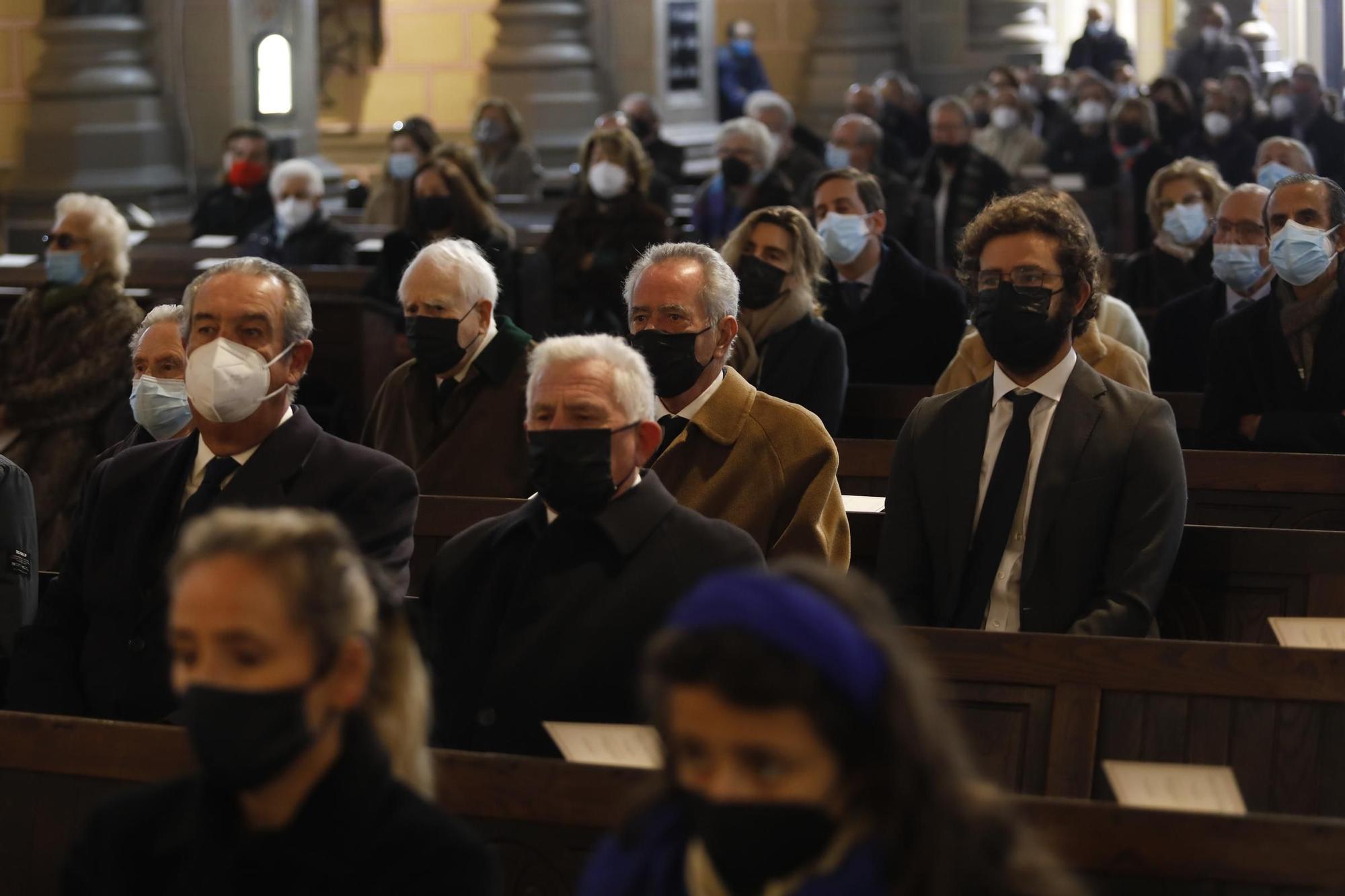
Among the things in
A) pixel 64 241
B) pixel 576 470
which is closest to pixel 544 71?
pixel 64 241

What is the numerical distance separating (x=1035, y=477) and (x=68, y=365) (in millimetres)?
4100

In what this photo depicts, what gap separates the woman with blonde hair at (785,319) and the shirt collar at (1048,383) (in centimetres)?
173

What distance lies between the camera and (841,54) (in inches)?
937

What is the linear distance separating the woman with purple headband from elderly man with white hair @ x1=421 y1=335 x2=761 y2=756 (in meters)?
1.60

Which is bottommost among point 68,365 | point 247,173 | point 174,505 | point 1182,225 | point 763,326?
point 174,505

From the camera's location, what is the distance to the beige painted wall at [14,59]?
14.3 meters

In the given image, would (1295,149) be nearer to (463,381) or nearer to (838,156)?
(838,156)

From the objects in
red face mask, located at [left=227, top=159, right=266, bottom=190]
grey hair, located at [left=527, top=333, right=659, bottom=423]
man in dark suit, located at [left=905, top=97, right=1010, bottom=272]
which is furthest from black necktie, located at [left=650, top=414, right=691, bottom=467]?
red face mask, located at [left=227, top=159, right=266, bottom=190]

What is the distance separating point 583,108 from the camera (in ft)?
57.8

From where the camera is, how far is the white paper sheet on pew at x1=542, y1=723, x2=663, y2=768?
3.45 meters

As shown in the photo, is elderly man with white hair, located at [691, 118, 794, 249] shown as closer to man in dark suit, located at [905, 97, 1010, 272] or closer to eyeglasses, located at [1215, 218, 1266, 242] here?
man in dark suit, located at [905, 97, 1010, 272]

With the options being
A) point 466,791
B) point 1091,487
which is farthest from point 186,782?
point 1091,487

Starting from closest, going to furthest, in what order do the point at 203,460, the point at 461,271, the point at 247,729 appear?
the point at 247,729, the point at 203,460, the point at 461,271

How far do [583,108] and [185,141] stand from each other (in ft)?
13.6
